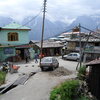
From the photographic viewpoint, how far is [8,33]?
139ft

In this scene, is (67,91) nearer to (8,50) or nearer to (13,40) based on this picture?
(8,50)

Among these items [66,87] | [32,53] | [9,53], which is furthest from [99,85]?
[32,53]

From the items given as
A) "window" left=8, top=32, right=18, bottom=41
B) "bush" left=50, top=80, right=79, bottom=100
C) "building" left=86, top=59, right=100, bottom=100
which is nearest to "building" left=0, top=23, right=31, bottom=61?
"window" left=8, top=32, right=18, bottom=41

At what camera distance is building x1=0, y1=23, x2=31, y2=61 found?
41.5m

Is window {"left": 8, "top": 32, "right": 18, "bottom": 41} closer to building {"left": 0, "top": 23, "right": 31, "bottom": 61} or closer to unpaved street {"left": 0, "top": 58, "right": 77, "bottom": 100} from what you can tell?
building {"left": 0, "top": 23, "right": 31, "bottom": 61}

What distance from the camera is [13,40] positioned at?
42656 mm

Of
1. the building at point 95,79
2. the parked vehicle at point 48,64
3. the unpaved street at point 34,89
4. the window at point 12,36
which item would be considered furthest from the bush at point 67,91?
the window at point 12,36

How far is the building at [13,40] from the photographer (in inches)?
1633

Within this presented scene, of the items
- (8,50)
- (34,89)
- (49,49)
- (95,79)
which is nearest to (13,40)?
(8,50)

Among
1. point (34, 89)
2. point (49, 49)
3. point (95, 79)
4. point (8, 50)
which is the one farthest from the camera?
point (49, 49)

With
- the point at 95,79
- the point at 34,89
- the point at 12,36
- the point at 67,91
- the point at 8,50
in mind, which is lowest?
the point at 34,89

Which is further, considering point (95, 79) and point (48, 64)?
point (48, 64)

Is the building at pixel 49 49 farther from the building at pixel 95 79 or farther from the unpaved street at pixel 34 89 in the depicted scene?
the building at pixel 95 79

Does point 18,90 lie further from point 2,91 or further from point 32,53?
point 32,53
